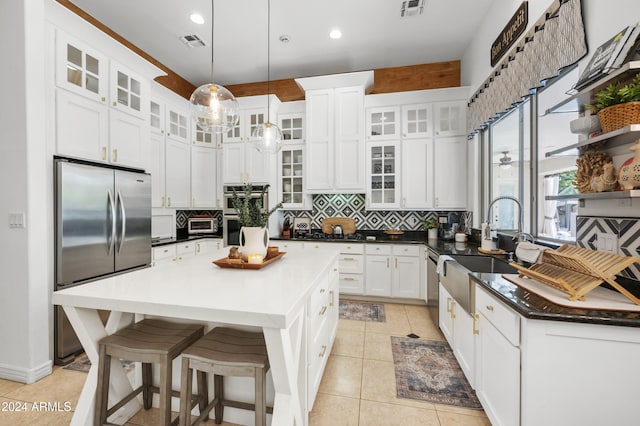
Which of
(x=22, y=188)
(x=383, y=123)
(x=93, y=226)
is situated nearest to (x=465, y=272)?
(x=383, y=123)

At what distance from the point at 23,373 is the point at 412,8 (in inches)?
187

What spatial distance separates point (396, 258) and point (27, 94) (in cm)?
400

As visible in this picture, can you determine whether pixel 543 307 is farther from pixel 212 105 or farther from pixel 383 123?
pixel 383 123

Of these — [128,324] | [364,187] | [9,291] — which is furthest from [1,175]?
[364,187]

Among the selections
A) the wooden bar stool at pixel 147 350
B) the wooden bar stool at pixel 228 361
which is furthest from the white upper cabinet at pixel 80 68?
the wooden bar stool at pixel 228 361

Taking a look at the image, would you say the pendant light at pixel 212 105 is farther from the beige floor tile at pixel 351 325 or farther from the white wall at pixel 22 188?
the beige floor tile at pixel 351 325

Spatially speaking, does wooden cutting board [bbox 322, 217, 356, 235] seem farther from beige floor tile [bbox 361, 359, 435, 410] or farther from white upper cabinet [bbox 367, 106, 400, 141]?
beige floor tile [bbox 361, 359, 435, 410]

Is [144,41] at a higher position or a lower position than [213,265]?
higher

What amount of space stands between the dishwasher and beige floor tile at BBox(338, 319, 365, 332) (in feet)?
2.61

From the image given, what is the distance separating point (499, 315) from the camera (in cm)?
148

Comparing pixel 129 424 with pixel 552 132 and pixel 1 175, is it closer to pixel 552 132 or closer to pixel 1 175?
pixel 1 175

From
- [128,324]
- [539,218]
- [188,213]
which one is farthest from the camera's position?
[188,213]

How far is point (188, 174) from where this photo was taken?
4.35 metres

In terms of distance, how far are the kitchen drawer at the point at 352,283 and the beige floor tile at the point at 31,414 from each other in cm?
296
